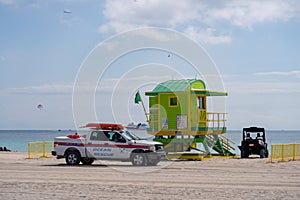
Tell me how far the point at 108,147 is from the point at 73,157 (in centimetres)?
212

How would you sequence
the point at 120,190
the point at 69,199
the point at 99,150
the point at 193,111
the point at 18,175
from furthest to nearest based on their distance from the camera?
the point at 193,111
the point at 99,150
the point at 18,175
the point at 120,190
the point at 69,199

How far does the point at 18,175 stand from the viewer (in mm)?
21859

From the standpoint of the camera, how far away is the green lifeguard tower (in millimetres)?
34844

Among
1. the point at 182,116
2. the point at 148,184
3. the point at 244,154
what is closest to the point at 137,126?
the point at 182,116

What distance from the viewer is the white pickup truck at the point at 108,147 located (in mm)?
27172

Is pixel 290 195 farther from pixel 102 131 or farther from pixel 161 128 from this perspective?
pixel 161 128

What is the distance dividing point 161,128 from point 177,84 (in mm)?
2870

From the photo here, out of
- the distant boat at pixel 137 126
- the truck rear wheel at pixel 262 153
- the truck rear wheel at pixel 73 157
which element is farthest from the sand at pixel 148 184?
the truck rear wheel at pixel 262 153

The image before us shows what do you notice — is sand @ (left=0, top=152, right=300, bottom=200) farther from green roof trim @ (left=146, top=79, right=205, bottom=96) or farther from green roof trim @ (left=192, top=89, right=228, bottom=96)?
green roof trim @ (left=192, top=89, right=228, bottom=96)

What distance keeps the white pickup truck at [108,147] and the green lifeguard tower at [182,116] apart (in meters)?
6.93

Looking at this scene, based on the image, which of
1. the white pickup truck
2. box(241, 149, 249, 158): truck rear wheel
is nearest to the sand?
the white pickup truck

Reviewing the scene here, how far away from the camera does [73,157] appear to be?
28.3 meters

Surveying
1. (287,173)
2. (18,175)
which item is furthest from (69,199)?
(287,173)

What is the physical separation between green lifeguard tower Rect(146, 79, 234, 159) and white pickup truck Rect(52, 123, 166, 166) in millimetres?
6930
